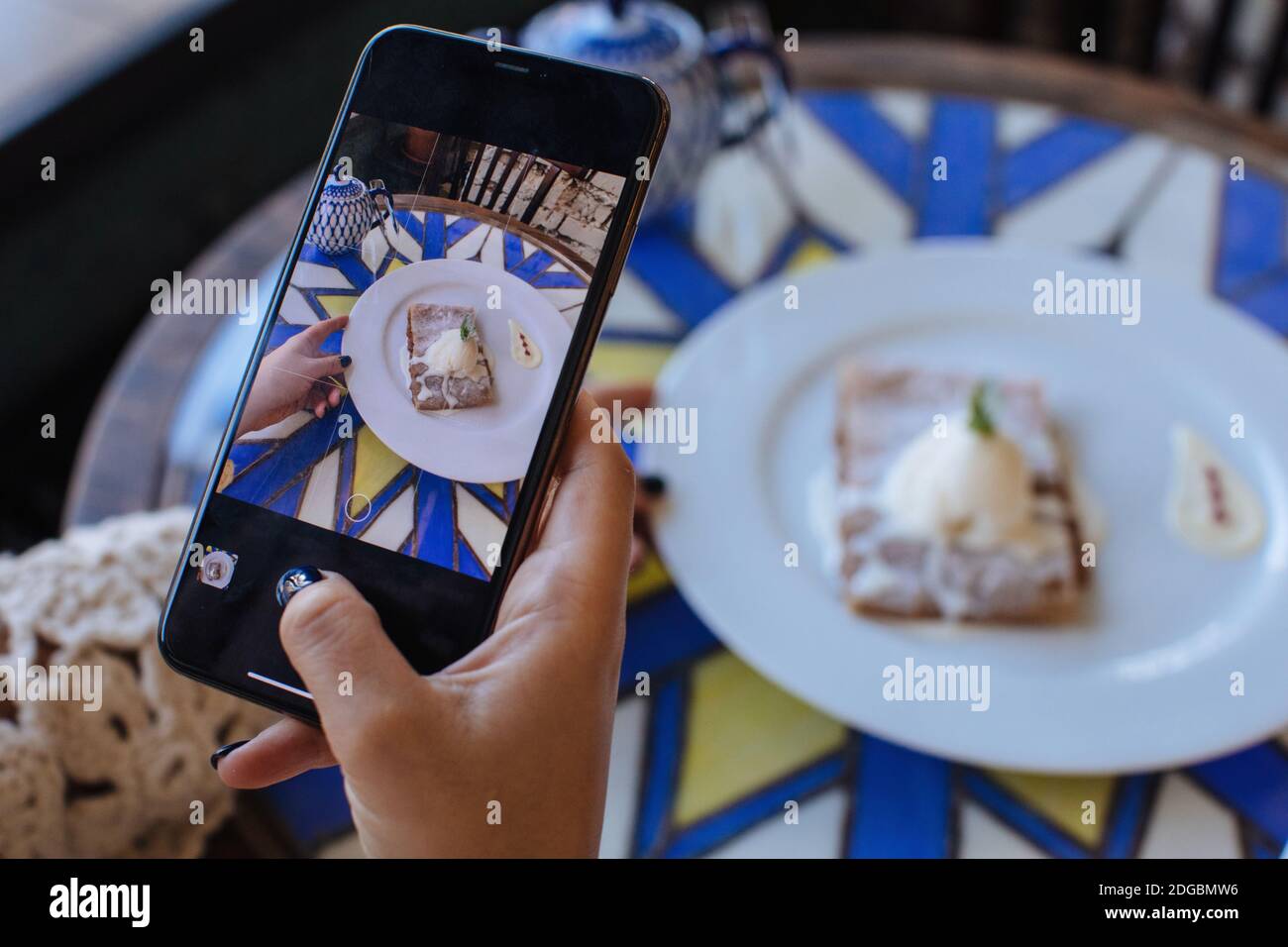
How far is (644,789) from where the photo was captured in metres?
0.41

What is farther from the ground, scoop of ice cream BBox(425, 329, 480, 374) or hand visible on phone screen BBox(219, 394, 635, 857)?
scoop of ice cream BBox(425, 329, 480, 374)

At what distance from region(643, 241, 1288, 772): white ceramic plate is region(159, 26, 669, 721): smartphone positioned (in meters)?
0.18

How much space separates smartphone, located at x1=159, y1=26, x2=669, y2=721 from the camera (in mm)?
285

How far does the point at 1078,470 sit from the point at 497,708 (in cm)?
36

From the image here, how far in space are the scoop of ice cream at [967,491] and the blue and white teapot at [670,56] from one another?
0.23 m

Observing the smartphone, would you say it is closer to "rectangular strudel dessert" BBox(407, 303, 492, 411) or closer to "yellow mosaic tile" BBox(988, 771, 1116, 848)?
"rectangular strudel dessert" BBox(407, 303, 492, 411)

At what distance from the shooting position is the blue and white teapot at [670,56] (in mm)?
607

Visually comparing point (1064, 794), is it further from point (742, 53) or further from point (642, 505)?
point (742, 53)

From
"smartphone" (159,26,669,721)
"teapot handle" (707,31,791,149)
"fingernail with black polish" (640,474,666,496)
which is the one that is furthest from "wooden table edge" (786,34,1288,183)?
"smartphone" (159,26,669,721)

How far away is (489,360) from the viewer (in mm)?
289
